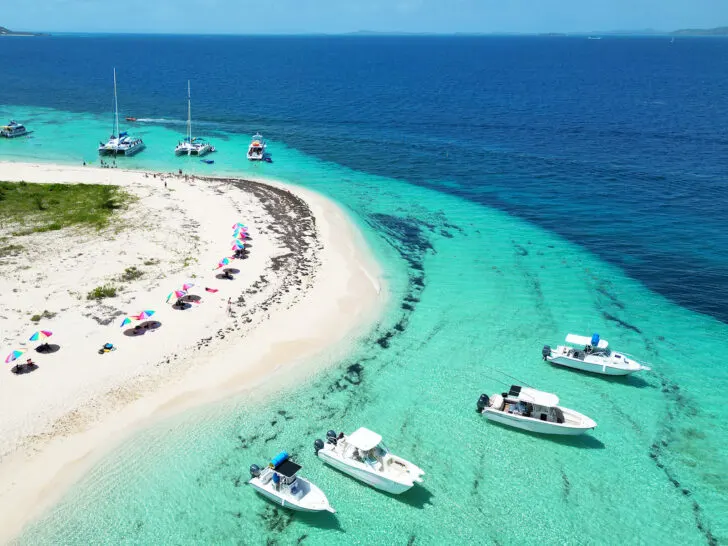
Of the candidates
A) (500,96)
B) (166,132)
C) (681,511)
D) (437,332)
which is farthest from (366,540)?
(500,96)

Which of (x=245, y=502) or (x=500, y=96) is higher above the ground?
(x=500, y=96)

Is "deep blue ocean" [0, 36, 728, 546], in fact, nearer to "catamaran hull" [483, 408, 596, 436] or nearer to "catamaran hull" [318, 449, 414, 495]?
"catamaran hull" [318, 449, 414, 495]

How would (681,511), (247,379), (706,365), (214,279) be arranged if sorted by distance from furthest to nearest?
1. (214,279)
2. (706,365)
3. (247,379)
4. (681,511)

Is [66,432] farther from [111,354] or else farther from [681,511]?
[681,511]

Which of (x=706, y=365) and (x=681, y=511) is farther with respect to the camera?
(x=706, y=365)

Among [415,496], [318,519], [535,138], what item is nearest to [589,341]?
[415,496]

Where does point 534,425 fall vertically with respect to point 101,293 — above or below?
below

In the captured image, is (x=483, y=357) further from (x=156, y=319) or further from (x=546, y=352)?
(x=156, y=319)
